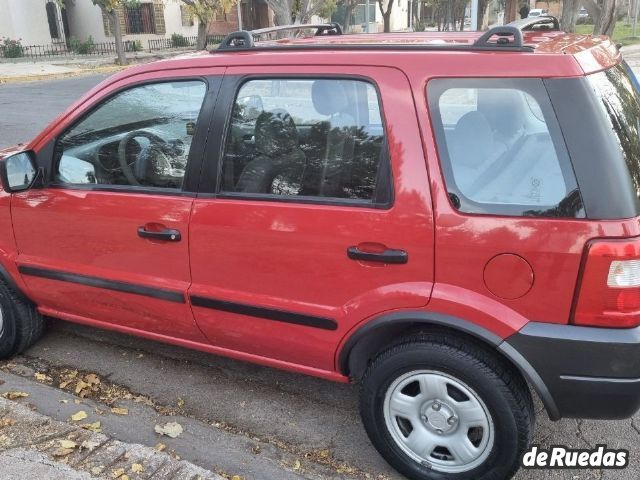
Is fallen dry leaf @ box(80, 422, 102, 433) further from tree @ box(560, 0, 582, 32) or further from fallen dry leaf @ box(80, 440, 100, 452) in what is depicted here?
tree @ box(560, 0, 582, 32)

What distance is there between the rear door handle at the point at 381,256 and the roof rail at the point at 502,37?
32.5 inches

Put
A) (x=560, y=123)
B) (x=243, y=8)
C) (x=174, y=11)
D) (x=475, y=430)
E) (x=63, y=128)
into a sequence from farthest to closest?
1. (x=243, y=8)
2. (x=174, y=11)
3. (x=63, y=128)
4. (x=475, y=430)
5. (x=560, y=123)

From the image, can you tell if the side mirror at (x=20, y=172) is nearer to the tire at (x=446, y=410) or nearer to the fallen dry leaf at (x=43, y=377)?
the fallen dry leaf at (x=43, y=377)

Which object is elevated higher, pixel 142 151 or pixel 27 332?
pixel 142 151

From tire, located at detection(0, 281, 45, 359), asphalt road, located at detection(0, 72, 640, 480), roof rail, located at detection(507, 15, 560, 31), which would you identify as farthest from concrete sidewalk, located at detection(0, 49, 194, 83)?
roof rail, located at detection(507, 15, 560, 31)

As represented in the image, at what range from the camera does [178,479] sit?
2.42m

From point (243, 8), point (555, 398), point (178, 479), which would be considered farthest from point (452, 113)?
point (243, 8)

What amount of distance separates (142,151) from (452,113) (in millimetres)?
1559

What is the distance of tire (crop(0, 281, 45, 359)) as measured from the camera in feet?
11.3

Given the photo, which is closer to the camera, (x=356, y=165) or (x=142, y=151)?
(x=356, y=165)

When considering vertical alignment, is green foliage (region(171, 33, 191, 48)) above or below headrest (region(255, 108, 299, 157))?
above

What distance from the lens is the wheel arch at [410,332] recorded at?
86.0 inches

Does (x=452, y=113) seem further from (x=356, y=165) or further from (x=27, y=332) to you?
(x=27, y=332)

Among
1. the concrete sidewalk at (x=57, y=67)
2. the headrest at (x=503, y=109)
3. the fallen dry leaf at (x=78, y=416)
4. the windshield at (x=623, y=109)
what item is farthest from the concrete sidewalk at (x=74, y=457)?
the concrete sidewalk at (x=57, y=67)
